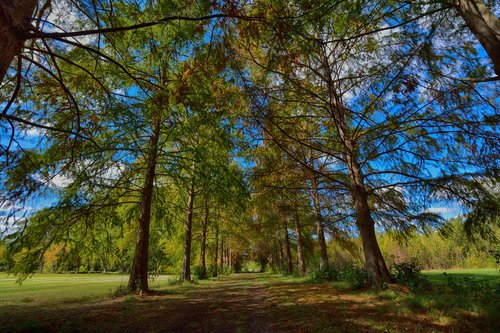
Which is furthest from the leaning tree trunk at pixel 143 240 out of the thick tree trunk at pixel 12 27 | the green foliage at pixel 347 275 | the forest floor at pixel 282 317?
the green foliage at pixel 347 275

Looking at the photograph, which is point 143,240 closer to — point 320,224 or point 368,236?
point 368,236

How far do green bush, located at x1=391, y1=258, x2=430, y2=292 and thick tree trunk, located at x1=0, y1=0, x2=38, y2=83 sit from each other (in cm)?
818

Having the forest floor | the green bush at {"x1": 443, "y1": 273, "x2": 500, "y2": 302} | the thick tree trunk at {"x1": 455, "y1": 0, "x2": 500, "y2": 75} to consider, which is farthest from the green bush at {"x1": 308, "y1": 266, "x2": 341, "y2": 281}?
the thick tree trunk at {"x1": 455, "y1": 0, "x2": 500, "y2": 75}

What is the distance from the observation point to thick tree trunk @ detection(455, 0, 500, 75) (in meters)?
3.31

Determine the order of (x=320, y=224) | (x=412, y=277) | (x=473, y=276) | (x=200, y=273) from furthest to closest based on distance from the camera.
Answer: (x=200, y=273) < (x=320, y=224) < (x=473, y=276) < (x=412, y=277)

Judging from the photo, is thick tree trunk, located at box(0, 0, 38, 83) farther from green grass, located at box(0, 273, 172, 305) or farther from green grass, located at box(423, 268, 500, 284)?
green grass, located at box(423, 268, 500, 284)

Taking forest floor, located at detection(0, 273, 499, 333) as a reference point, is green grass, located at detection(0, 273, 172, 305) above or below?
above

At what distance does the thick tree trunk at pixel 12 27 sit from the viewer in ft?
7.89

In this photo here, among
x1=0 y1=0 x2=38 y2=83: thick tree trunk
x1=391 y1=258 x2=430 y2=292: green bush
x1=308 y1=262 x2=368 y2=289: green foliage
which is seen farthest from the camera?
x1=308 y1=262 x2=368 y2=289: green foliage

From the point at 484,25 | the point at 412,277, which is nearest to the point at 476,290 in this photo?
the point at 412,277

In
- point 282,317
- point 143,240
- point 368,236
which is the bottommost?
point 282,317

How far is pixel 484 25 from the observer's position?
3.44 metres

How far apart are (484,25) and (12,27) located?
213 inches

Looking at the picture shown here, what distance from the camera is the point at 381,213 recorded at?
8.38 metres
